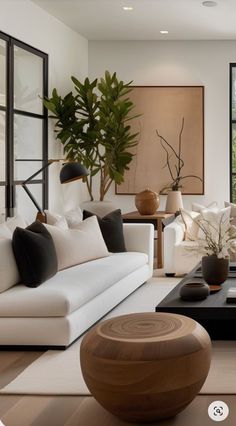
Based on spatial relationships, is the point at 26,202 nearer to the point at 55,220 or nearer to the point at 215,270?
the point at 55,220

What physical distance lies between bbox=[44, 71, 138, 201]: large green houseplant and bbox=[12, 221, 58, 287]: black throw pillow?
3326 mm

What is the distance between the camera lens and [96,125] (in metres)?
7.86

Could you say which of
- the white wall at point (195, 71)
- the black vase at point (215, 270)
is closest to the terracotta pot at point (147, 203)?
the white wall at point (195, 71)

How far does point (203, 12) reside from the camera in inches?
283

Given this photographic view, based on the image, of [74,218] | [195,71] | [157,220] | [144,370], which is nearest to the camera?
[144,370]

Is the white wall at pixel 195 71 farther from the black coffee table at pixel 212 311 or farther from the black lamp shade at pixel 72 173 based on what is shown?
the black coffee table at pixel 212 311

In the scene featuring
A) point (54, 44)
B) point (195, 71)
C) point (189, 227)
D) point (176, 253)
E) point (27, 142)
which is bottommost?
point (176, 253)

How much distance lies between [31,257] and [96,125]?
3.76m

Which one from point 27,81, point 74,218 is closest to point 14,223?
point 74,218

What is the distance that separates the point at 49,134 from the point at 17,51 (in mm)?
1306

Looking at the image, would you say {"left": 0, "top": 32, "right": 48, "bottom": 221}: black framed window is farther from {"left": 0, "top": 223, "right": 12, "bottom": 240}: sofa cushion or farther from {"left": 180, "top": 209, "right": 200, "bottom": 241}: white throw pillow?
{"left": 180, "top": 209, "right": 200, "bottom": 241}: white throw pillow

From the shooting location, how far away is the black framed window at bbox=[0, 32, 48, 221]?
6320 millimetres

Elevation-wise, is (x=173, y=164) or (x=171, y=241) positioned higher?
(x=173, y=164)

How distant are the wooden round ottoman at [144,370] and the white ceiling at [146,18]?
4778 millimetres
